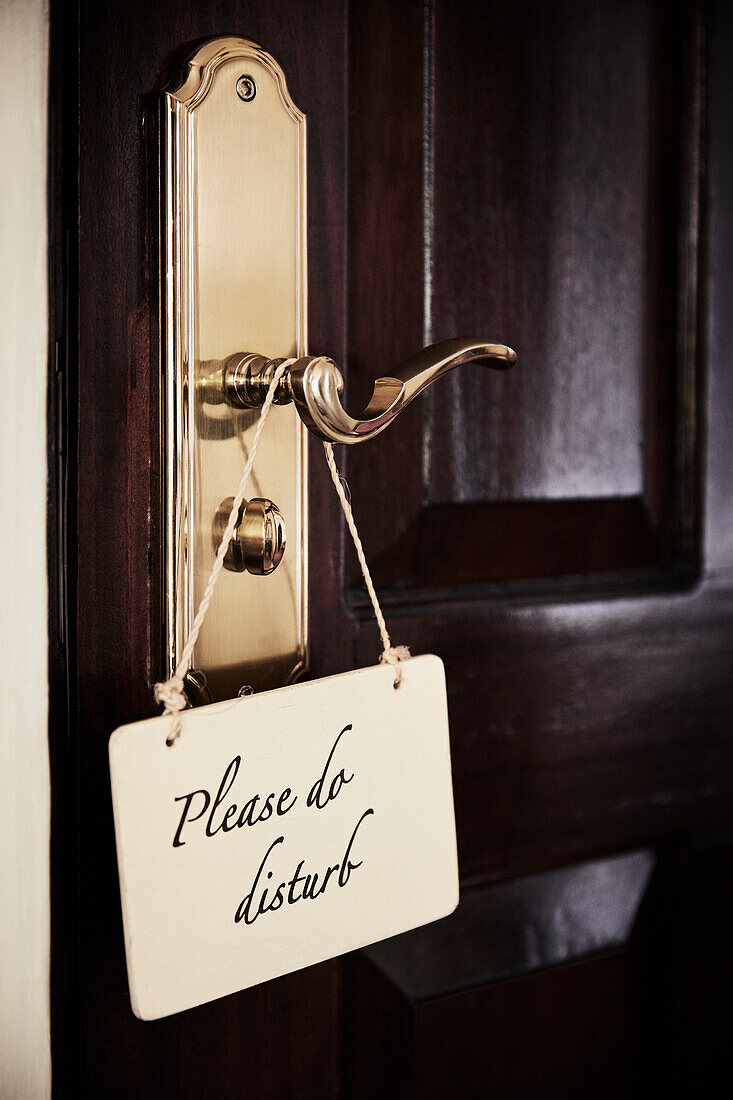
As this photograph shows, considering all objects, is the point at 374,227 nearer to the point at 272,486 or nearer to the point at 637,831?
the point at 272,486

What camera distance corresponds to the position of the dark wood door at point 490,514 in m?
0.32

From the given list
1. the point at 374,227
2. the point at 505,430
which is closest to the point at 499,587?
the point at 505,430

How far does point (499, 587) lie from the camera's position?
448 millimetres

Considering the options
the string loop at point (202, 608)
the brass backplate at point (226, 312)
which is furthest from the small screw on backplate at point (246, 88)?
the string loop at point (202, 608)

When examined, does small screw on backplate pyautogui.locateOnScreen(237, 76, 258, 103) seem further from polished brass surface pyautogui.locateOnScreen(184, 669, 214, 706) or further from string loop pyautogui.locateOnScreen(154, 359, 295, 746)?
polished brass surface pyautogui.locateOnScreen(184, 669, 214, 706)

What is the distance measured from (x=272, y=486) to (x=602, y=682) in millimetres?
219

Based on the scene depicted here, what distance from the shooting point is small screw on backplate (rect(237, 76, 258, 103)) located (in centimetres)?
34

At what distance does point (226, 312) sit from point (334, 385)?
2.1 inches

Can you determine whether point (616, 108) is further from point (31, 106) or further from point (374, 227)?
point (31, 106)

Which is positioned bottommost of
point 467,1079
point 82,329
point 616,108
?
point 467,1079

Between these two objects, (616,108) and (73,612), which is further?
(616,108)

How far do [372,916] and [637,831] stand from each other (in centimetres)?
21

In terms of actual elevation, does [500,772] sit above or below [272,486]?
below

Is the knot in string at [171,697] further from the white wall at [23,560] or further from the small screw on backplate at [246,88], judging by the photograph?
the small screw on backplate at [246,88]
